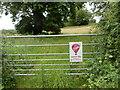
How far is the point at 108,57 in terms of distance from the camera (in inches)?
97.3

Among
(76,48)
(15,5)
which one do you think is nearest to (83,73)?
(76,48)

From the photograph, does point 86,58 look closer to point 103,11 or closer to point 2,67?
point 103,11

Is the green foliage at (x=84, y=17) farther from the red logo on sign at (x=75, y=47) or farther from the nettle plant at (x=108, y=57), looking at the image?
the red logo on sign at (x=75, y=47)

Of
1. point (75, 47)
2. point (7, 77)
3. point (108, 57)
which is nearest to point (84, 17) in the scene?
point (75, 47)

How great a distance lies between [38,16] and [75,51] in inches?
232

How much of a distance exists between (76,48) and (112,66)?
86 cm

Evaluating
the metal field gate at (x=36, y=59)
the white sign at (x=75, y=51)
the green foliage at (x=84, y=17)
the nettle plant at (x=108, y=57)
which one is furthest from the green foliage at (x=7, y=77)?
the green foliage at (x=84, y=17)

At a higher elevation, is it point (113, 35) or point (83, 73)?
point (113, 35)

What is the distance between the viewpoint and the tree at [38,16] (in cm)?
759

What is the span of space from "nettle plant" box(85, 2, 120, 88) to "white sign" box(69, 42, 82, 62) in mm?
376

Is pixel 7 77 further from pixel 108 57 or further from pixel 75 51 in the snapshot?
pixel 108 57

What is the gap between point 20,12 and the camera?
319 inches

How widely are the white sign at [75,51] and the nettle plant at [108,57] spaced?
38 centimetres

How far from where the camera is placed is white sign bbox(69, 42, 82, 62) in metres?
2.70
